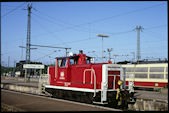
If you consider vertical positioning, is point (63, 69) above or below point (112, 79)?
above

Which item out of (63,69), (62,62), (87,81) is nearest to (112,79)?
(87,81)

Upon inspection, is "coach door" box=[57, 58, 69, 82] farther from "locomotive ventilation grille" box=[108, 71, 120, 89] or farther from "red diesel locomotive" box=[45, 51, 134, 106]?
"locomotive ventilation grille" box=[108, 71, 120, 89]

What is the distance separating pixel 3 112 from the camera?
9.36 metres

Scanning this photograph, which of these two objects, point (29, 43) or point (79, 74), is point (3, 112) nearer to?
point (79, 74)

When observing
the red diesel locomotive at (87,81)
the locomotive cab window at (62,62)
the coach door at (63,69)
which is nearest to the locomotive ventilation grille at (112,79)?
the red diesel locomotive at (87,81)

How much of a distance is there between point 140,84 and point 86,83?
1290 centimetres

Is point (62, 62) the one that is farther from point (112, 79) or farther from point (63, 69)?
point (112, 79)

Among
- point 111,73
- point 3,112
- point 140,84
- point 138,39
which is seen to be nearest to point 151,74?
point 140,84

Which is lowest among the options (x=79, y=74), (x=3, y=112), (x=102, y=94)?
(x=3, y=112)

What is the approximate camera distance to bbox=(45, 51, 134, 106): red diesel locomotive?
35.6ft

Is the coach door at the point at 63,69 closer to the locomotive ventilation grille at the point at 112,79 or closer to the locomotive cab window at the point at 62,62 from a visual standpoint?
the locomotive cab window at the point at 62,62

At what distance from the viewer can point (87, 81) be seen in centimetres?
1203

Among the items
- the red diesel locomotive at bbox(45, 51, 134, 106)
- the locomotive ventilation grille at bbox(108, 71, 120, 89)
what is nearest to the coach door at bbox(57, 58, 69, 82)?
the red diesel locomotive at bbox(45, 51, 134, 106)

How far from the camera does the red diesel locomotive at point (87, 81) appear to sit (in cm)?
1086
